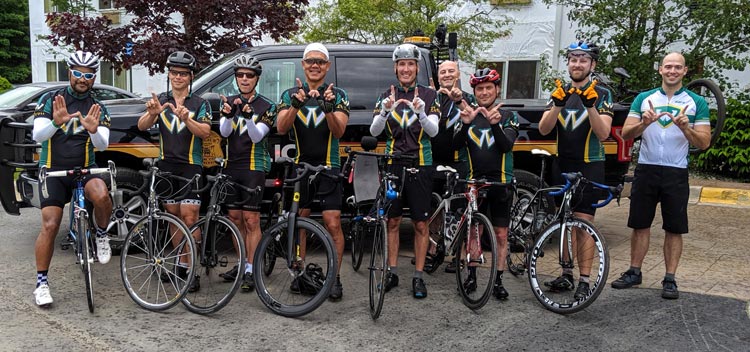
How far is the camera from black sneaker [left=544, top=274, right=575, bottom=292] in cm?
545

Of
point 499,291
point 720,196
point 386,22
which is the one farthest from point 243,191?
point 720,196

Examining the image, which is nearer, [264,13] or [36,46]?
[264,13]

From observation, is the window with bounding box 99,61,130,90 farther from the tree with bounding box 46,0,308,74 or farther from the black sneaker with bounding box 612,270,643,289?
the black sneaker with bounding box 612,270,643,289

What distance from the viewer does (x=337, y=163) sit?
17.6 feet

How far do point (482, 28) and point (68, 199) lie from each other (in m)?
10.8

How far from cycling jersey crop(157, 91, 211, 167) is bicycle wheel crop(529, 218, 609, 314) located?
2.99 m

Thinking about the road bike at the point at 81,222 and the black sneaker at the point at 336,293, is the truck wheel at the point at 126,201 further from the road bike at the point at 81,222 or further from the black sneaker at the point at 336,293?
the black sneaker at the point at 336,293

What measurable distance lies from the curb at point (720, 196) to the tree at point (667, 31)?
85.8 inches

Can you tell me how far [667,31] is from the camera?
38.6ft

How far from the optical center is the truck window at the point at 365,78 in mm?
6680

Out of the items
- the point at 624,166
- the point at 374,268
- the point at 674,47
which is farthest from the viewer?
the point at 674,47

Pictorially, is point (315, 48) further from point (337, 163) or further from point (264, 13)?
point (264, 13)

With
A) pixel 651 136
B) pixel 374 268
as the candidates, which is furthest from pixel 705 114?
pixel 374 268

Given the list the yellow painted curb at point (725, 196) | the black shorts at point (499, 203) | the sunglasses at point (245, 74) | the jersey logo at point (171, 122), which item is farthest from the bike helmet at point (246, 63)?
the yellow painted curb at point (725, 196)
